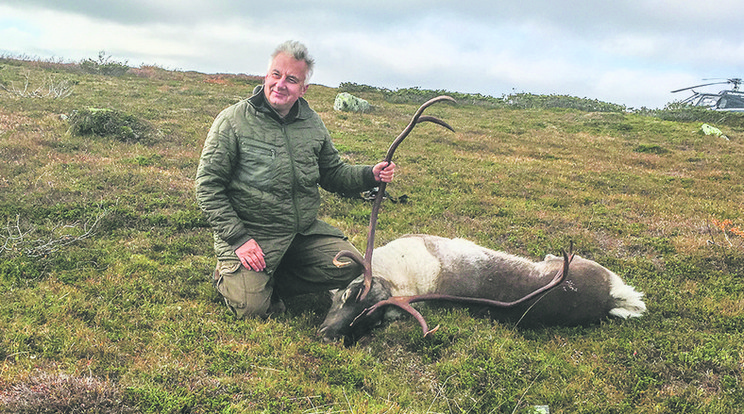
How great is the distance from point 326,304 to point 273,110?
241cm

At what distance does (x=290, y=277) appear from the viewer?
19.2 feet

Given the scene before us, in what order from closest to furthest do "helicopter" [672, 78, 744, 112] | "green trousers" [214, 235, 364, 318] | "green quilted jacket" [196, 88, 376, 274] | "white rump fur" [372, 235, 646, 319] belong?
"green quilted jacket" [196, 88, 376, 274] → "green trousers" [214, 235, 364, 318] → "white rump fur" [372, 235, 646, 319] → "helicopter" [672, 78, 744, 112]

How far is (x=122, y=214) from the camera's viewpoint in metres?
7.99

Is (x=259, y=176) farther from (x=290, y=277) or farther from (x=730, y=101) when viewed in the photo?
(x=730, y=101)

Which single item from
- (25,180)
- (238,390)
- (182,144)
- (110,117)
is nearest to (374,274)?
(238,390)

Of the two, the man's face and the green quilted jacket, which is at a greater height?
the man's face

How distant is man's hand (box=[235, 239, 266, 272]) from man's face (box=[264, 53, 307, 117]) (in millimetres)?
1487

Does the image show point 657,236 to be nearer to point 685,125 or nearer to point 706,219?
point 706,219

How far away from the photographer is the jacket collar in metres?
5.12

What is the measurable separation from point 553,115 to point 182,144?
23325mm

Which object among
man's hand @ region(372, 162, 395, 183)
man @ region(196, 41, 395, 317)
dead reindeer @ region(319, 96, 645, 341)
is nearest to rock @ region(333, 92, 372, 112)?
dead reindeer @ region(319, 96, 645, 341)

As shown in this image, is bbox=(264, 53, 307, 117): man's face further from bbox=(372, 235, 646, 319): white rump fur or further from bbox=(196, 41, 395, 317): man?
bbox=(372, 235, 646, 319): white rump fur

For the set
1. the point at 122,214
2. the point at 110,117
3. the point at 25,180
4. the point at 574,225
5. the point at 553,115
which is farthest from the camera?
the point at 553,115

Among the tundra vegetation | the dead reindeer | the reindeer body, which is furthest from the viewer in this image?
the reindeer body
